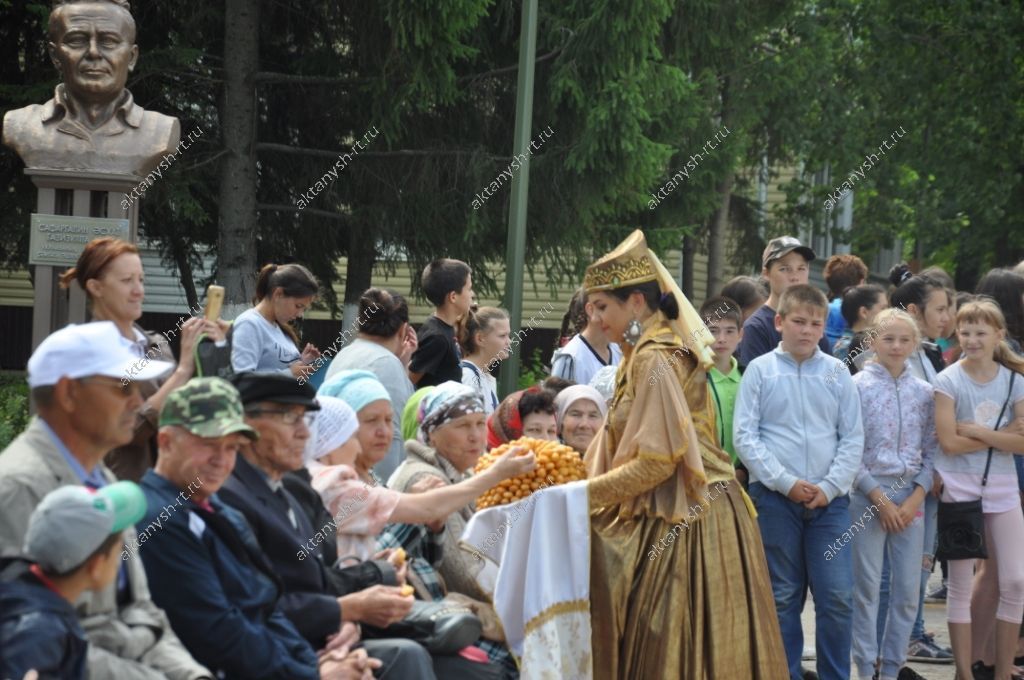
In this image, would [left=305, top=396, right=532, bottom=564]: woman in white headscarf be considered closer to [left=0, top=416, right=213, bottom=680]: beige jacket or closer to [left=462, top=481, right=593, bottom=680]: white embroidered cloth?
[left=462, top=481, right=593, bottom=680]: white embroidered cloth

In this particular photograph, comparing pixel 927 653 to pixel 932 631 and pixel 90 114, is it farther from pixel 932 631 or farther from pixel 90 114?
pixel 90 114

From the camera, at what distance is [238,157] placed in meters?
15.1

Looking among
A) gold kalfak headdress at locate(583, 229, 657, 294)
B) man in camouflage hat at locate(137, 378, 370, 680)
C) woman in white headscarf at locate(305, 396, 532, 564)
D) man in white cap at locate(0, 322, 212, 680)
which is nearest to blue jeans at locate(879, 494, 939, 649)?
gold kalfak headdress at locate(583, 229, 657, 294)

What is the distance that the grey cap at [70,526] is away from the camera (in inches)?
130

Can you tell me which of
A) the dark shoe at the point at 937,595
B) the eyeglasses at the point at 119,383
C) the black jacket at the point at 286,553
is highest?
the eyeglasses at the point at 119,383

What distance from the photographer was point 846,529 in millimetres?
7574

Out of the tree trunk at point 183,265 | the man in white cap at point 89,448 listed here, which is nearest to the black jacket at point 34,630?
the man in white cap at point 89,448

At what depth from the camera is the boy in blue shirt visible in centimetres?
750

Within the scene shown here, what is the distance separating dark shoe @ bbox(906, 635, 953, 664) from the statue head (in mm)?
5642

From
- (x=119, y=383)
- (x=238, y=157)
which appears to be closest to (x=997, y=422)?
(x=119, y=383)

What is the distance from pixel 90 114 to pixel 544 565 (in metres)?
4.48

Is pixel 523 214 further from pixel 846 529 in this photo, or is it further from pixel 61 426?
pixel 61 426

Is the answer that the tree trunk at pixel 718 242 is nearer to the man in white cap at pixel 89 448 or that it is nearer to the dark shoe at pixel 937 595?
the dark shoe at pixel 937 595

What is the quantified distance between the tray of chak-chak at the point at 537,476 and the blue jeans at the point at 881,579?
2.58 m
